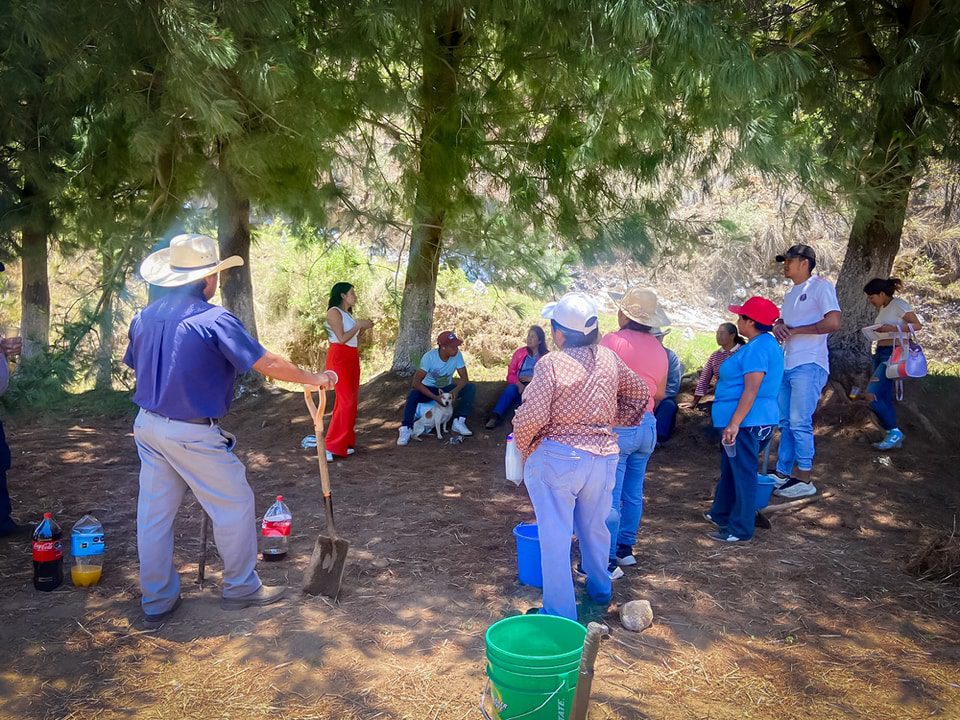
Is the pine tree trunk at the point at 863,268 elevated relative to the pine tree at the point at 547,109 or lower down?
lower down

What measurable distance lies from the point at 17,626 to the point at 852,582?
437cm

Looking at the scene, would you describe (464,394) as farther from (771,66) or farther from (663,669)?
(663,669)

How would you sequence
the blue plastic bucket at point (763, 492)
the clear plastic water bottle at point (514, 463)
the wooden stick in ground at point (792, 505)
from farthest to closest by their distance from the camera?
1. the wooden stick in ground at point (792, 505)
2. the blue plastic bucket at point (763, 492)
3. the clear plastic water bottle at point (514, 463)

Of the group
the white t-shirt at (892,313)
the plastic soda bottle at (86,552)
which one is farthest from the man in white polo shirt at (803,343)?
the plastic soda bottle at (86,552)

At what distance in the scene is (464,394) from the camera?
8391 mm

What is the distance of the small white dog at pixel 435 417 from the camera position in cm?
812

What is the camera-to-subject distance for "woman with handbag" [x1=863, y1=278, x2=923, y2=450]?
276 inches

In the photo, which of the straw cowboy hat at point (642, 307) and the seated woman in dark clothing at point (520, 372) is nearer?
the straw cowboy hat at point (642, 307)

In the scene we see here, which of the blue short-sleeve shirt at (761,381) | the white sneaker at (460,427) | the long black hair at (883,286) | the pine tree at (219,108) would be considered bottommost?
the white sneaker at (460,427)

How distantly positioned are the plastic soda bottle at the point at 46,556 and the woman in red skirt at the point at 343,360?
2945 mm

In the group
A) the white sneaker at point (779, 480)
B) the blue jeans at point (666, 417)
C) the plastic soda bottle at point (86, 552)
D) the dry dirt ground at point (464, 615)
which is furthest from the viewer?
the blue jeans at point (666, 417)

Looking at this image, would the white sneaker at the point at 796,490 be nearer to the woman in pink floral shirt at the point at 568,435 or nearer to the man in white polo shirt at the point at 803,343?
the man in white polo shirt at the point at 803,343

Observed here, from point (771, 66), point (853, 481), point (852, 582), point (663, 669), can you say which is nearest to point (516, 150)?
point (771, 66)

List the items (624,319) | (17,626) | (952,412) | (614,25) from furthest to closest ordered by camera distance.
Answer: (952,412)
(614,25)
(624,319)
(17,626)
